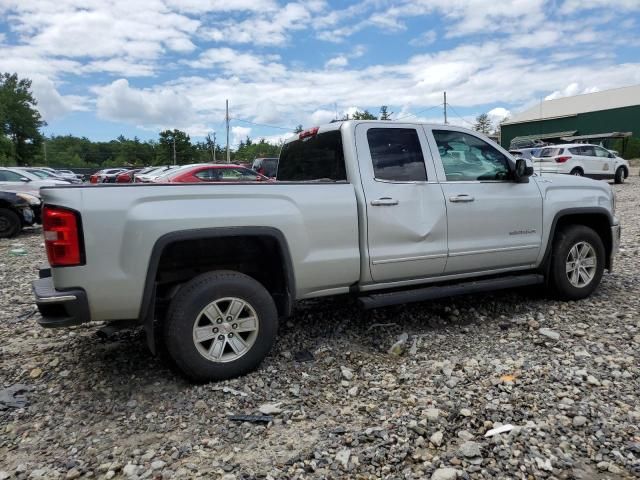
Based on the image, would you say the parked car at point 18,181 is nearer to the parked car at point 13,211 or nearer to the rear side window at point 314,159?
the parked car at point 13,211

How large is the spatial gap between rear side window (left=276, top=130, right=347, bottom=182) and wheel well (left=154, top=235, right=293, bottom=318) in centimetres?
80

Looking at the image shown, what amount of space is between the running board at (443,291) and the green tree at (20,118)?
237 ft

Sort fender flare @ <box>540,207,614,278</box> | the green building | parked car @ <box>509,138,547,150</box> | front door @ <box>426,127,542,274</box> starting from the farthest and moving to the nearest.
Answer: the green building
parked car @ <box>509,138,547,150</box>
fender flare @ <box>540,207,614,278</box>
front door @ <box>426,127,542,274</box>

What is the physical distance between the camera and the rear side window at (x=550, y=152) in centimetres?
1888

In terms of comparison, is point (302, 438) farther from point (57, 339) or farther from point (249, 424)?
point (57, 339)

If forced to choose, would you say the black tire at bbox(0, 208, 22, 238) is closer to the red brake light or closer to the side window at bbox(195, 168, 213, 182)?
the side window at bbox(195, 168, 213, 182)

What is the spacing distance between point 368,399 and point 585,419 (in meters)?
1.32

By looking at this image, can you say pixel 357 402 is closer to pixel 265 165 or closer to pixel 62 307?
pixel 62 307

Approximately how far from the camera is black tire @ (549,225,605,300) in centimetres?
504

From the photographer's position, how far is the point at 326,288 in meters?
3.94

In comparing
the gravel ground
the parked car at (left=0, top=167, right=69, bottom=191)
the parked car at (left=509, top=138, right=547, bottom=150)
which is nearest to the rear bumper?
the gravel ground

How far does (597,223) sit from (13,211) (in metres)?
11.5

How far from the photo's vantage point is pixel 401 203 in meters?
4.11

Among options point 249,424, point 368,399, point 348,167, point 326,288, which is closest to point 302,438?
point 249,424
